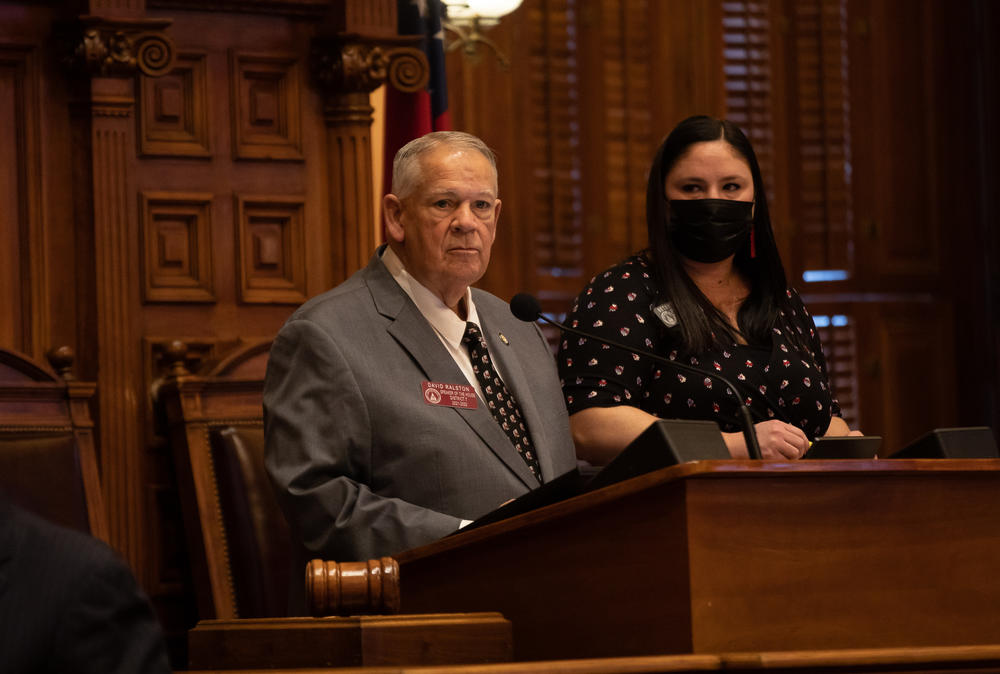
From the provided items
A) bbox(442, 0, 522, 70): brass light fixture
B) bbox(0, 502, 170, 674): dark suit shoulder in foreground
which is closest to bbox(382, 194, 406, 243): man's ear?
bbox(0, 502, 170, 674): dark suit shoulder in foreground

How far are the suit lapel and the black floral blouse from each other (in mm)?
256

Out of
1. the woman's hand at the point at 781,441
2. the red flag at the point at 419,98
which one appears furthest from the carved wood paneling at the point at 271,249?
the woman's hand at the point at 781,441

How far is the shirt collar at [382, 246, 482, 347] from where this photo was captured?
2898 mm

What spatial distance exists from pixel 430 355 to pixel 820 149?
3627 mm

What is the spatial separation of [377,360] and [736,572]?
3.53ft

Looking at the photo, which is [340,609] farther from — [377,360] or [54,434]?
[54,434]

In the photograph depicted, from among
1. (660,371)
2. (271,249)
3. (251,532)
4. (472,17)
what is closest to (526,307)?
(660,371)

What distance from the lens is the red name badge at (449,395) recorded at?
8.98 ft

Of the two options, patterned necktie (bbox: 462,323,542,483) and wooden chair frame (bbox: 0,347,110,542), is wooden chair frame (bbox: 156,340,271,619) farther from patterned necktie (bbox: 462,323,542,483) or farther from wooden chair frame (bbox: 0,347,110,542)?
patterned necktie (bbox: 462,323,542,483)

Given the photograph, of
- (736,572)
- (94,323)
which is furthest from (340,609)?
(94,323)

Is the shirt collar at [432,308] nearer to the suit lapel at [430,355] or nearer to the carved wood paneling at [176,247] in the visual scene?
the suit lapel at [430,355]

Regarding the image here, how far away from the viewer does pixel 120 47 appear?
3.82m

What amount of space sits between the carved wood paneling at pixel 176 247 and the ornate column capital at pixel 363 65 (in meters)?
0.49

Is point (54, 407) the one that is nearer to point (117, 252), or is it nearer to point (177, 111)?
point (117, 252)
